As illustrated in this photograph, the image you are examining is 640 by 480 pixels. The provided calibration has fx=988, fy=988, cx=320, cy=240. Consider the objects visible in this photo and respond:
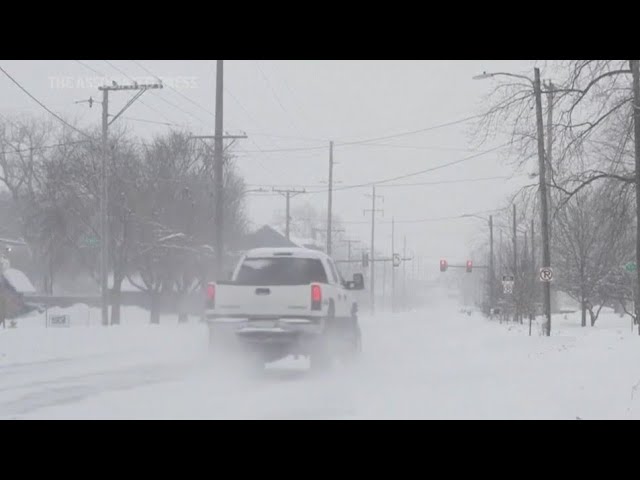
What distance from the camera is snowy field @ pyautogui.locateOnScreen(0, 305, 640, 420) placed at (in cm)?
1242

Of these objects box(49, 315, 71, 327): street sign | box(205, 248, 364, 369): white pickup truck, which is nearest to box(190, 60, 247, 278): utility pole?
box(49, 315, 71, 327): street sign

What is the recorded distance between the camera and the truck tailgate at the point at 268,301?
56.5ft

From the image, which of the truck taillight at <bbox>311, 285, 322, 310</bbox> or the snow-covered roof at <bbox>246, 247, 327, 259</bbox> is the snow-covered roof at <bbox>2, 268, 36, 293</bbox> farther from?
the truck taillight at <bbox>311, 285, 322, 310</bbox>

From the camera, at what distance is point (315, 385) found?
635 inches

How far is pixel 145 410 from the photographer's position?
1231 centimetres

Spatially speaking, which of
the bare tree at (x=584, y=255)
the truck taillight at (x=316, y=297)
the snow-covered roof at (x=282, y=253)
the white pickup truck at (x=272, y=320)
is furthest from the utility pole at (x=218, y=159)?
the truck taillight at (x=316, y=297)

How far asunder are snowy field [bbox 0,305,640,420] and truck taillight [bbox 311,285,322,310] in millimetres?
1256

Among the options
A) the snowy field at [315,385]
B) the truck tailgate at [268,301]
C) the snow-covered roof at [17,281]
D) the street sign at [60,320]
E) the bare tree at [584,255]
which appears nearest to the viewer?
the snowy field at [315,385]

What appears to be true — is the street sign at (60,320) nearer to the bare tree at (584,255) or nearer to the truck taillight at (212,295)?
the bare tree at (584,255)

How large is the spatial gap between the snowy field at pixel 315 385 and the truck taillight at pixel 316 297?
1256 mm

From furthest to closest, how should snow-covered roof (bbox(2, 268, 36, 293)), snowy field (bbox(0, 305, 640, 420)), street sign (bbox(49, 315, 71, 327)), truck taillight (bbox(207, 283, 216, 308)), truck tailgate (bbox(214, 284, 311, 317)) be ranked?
snow-covered roof (bbox(2, 268, 36, 293)) → street sign (bbox(49, 315, 71, 327)) → truck taillight (bbox(207, 283, 216, 308)) → truck tailgate (bbox(214, 284, 311, 317)) → snowy field (bbox(0, 305, 640, 420))

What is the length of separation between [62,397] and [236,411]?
9.77 ft
